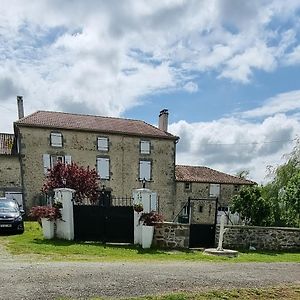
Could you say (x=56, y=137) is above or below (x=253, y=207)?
above

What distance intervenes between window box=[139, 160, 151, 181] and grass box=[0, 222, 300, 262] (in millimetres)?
17416

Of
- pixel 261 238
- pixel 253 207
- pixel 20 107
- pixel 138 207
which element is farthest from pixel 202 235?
pixel 20 107

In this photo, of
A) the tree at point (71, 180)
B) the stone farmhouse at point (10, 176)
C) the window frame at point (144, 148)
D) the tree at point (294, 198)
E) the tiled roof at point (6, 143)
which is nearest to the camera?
the tree at point (294, 198)

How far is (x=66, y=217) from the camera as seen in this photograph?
499 inches

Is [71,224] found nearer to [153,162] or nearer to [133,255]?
[133,255]

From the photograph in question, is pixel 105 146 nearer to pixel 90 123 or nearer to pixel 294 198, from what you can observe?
pixel 90 123

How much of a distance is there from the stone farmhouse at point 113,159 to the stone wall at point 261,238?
12.0m

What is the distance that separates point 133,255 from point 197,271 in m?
3.37

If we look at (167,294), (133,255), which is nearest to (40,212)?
(133,255)

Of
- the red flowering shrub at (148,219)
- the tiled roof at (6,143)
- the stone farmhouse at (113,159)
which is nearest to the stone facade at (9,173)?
the stone farmhouse at (113,159)

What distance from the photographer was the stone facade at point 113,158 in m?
26.9

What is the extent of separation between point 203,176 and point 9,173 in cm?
1615

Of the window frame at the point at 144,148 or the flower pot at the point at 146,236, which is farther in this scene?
the window frame at the point at 144,148

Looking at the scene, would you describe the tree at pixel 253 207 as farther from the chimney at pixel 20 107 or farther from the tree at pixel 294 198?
the chimney at pixel 20 107
